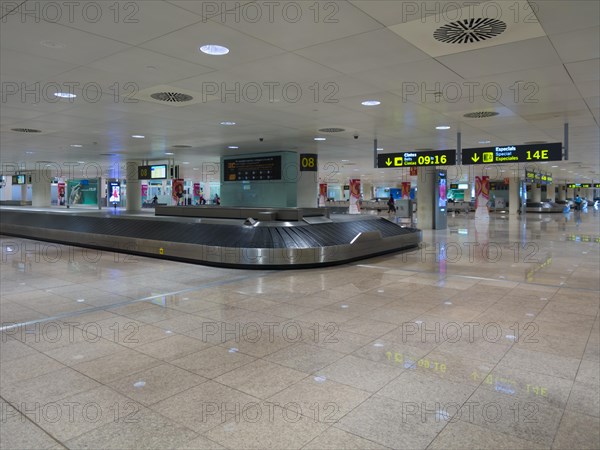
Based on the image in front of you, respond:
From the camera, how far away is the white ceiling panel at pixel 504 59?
213 inches

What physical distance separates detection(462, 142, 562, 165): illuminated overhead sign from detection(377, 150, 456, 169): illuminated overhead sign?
0.47 m

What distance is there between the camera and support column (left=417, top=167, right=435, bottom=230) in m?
20.4

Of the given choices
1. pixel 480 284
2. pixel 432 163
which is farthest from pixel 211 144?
pixel 480 284

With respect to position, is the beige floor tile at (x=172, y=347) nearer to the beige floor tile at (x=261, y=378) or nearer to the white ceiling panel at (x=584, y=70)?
the beige floor tile at (x=261, y=378)

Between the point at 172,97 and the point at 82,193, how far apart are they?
105 feet

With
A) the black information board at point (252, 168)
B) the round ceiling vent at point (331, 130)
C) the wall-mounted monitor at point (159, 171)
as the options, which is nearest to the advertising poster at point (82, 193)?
the wall-mounted monitor at point (159, 171)

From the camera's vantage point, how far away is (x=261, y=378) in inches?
153

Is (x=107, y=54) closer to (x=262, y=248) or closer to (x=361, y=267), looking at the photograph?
(x=262, y=248)

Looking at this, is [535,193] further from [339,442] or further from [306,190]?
[339,442]

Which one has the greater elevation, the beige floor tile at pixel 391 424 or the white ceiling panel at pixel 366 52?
the white ceiling panel at pixel 366 52

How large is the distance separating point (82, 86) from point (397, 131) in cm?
818

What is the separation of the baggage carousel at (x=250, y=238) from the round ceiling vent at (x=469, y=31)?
601 centimetres

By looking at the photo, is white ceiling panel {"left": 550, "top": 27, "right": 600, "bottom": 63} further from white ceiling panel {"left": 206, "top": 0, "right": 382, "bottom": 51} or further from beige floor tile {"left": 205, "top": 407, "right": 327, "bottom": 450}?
beige floor tile {"left": 205, "top": 407, "right": 327, "bottom": 450}

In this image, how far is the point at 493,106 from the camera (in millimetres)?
8961
